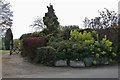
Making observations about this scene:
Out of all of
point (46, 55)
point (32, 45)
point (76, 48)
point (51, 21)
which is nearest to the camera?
point (46, 55)

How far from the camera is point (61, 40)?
17.7 metres

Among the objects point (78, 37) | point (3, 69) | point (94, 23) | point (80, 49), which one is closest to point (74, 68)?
point (80, 49)

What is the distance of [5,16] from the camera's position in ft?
148

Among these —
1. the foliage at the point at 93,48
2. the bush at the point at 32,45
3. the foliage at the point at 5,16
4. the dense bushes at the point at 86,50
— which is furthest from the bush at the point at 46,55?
the foliage at the point at 5,16

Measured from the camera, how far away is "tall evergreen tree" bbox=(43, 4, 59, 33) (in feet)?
66.0

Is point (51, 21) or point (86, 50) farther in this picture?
point (51, 21)

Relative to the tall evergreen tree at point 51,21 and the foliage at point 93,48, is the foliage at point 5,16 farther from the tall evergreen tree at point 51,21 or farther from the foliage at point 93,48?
the foliage at point 93,48

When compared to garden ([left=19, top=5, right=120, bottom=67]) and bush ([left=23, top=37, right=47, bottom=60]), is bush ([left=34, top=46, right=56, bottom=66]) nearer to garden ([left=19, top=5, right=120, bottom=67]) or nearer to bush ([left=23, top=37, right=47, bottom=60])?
garden ([left=19, top=5, right=120, bottom=67])

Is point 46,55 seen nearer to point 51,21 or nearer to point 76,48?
point 76,48

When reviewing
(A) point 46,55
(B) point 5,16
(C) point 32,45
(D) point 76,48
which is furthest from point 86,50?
(B) point 5,16

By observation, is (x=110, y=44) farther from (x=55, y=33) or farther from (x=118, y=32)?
(x=55, y=33)

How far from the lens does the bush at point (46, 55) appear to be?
50.8ft

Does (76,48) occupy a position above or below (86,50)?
above

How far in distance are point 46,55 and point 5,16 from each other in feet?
101
